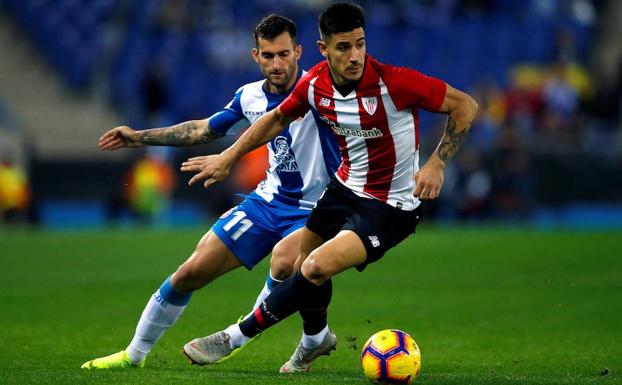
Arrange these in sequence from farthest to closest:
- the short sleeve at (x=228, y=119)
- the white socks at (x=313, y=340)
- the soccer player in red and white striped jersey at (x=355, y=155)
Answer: the short sleeve at (x=228, y=119)
the white socks at (x=313, y=340)
the soccer player in red and white striped jersey at (x=355, y=155)

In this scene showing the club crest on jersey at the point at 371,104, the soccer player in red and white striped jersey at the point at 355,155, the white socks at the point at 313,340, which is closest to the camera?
the soccer player in red and white striped jersey at the point at 355,155

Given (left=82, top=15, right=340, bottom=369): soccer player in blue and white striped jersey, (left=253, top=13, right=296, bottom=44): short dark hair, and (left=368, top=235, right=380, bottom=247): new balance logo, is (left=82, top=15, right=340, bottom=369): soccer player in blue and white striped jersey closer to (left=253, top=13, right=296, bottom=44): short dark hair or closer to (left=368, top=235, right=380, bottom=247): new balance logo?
(left=253, top=13, right=296, bottom=44): short dark hair

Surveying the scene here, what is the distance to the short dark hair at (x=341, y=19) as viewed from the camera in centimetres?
733

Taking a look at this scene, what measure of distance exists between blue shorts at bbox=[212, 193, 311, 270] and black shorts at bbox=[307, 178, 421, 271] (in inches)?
28.1

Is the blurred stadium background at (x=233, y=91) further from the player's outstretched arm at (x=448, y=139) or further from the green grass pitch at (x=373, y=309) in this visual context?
the player's outstretched arm at (x=448, y=139)

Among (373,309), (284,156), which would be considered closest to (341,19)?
(284,156)

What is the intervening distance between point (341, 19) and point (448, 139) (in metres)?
1.03

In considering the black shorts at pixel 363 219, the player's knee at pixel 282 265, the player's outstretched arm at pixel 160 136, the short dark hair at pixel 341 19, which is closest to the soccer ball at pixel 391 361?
the black shorts at pixel 363 219

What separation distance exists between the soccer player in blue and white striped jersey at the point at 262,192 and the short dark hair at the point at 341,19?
1034 mm

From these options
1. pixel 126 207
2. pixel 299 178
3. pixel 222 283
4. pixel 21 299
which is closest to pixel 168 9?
pixel 126 207

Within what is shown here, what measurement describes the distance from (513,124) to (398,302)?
1264 centimetres

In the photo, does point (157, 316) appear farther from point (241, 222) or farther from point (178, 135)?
point (178, 135)

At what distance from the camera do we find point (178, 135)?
8516 mm

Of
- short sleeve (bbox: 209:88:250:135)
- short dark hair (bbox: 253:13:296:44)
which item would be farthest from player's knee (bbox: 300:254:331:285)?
short dark hair (bbox: 253:13:296:44)
